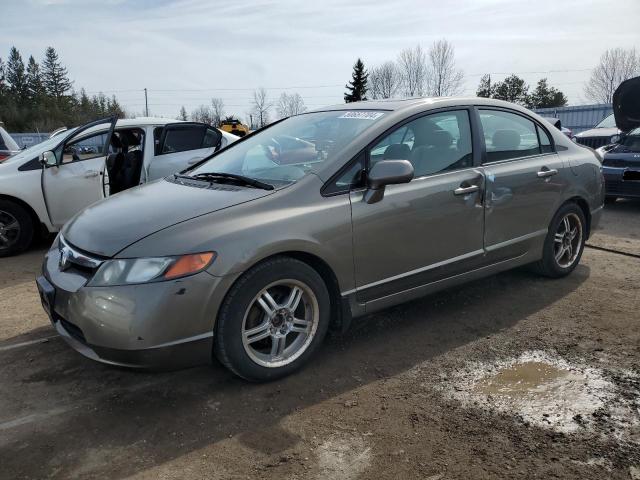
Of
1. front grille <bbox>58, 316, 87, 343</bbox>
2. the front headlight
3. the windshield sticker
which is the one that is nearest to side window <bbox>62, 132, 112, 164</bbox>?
the windshield sticker

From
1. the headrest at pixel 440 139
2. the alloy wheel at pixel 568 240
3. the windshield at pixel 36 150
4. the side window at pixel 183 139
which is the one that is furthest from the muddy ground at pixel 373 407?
the side window at pixel 183 139

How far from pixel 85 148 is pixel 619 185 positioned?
827cm

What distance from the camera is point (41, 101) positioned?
67438 mm

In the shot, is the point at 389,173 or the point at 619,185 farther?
the point at 619,185

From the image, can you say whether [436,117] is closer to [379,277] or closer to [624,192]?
[379,277]

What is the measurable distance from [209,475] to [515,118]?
3.65 m

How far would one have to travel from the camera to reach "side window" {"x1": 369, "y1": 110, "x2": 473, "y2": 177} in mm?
3559

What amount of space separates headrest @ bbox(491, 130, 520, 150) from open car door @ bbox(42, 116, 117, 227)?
4.60 m

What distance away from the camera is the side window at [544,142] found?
4537mm

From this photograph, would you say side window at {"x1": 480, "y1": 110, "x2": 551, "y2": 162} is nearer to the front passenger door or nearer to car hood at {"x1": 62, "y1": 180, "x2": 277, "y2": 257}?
the front passenger door

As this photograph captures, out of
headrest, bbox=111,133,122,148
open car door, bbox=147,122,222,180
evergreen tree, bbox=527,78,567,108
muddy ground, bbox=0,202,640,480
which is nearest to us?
muddy ground, bbox=0,202,640,480

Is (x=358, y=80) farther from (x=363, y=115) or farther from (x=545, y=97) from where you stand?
(x=363, y=115)


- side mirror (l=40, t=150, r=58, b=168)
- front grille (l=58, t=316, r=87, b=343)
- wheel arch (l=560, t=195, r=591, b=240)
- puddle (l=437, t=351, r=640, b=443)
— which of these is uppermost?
side mirror (l=40, t=150, r=58, b=168)

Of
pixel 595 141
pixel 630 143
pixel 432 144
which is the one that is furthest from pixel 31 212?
pixel 595 141
